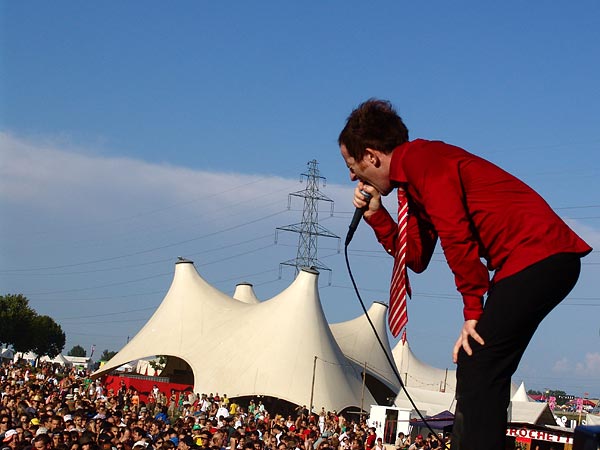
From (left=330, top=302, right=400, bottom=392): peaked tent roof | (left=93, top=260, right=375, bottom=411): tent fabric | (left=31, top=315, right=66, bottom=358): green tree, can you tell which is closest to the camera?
(left=93, top=260, right=375, bottom=411): tent fabric

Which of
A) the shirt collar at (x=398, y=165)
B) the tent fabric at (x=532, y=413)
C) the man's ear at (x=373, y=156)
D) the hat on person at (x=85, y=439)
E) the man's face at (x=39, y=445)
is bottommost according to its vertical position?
the man's face at (x=39, y=445)

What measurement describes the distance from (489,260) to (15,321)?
81591 mm

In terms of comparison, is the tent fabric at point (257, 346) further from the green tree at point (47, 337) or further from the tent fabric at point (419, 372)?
the green tree at point (47, 337)

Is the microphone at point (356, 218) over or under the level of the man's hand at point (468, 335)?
over

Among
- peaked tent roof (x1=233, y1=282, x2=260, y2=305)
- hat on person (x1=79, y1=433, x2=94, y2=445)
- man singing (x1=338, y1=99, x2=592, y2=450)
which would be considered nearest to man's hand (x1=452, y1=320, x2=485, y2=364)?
man singing (x1=338, y1=99, x2=592, y2=450)

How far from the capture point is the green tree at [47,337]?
84.2 metres

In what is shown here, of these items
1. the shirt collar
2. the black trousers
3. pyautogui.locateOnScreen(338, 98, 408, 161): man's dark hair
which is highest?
pyautogui.locateOnScreen(338, 98, 408, 161): man's dark hair

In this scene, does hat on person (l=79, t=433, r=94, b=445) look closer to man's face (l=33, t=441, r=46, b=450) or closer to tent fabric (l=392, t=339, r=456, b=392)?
man's face (l=33, t=441, r=46, b=450)

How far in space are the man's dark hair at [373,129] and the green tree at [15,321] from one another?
80.7 metres

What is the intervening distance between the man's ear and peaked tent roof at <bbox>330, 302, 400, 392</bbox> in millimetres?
41997

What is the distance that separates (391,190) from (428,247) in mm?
356

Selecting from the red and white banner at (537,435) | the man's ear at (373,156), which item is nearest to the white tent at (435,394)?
the red and white banner at (537,435)

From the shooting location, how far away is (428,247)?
12.0 feet

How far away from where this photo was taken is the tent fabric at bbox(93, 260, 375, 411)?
37438 millimetres
